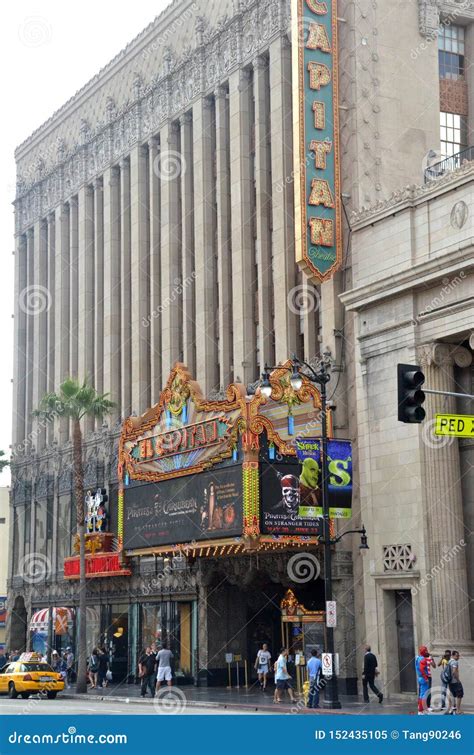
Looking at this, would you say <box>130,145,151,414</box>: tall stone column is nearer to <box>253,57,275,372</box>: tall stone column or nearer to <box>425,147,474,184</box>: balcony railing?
<box>253,57,275,372</box>: tall stone column

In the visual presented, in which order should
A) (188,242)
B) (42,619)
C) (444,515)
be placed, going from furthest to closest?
1. (42,619)
2. (188,242)
3. (444,515)

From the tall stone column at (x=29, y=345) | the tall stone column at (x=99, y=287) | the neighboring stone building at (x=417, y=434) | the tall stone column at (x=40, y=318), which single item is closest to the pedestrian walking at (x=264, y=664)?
the neighboring stone building at (x=417, y=434)

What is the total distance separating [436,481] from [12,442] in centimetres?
4182

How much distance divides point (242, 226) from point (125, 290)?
508 inches

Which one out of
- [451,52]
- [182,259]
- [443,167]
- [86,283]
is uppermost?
[451,52]

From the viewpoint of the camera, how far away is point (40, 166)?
73438mm

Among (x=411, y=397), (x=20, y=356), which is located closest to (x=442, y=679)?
(x=411, y=397)

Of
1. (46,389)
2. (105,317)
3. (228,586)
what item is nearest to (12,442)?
(46,389)

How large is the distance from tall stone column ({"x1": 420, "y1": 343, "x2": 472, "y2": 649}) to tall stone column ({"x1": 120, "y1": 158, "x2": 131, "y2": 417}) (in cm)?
2413

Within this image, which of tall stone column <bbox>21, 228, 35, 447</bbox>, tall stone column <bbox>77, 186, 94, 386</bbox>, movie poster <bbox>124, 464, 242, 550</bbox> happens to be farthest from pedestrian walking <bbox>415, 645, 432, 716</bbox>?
tall stone column <bbox>21, 228, 35, 447</bbox>

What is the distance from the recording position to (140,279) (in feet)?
194

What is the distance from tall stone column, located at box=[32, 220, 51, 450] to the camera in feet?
232

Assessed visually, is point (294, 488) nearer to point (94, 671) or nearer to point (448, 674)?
point (448, 674)

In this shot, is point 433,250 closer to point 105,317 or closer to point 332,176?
point 332,176
